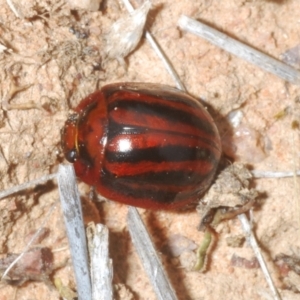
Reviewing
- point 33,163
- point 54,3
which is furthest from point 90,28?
point 33,163

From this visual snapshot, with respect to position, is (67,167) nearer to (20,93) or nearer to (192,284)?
(20,93)

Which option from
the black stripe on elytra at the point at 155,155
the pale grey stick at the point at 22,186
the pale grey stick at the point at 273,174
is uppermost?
the pale grey stick at the point at 22,186

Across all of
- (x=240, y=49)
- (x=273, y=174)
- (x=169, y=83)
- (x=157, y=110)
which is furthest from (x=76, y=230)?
(x=240, y=49)

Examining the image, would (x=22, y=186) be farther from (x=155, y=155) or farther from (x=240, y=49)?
(x=240, y=49)

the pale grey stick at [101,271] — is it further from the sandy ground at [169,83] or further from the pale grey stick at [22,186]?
the pale grey stick at [22,186]

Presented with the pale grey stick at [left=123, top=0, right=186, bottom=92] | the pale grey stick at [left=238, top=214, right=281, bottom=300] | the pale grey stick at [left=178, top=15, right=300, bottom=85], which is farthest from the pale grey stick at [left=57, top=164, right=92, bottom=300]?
the pale grey stick at [left=178, top=15, right=300, bottom=85]

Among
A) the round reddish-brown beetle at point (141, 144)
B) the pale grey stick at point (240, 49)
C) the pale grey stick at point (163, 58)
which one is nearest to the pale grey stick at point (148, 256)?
the round reddish-brown beetle at point (141, 144)
